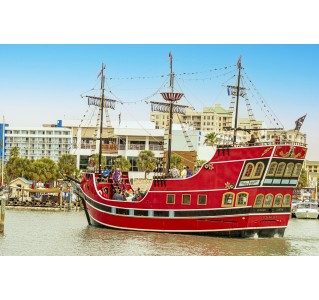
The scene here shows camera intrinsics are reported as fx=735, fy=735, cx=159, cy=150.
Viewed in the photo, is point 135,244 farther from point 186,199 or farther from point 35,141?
point 35,141

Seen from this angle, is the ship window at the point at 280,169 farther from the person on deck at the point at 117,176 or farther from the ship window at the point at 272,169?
the person on deck at the point at 117,176

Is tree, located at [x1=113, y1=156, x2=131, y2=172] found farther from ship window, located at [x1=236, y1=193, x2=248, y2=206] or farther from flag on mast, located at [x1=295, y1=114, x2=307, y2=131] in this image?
flag on mast, located at [x1=295, y1=114, x2=307, y2=131]

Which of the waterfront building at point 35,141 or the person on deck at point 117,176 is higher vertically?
the waterfront building at point 35,141

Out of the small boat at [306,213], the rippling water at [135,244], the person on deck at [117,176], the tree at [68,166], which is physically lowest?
the small boat at [306,213]

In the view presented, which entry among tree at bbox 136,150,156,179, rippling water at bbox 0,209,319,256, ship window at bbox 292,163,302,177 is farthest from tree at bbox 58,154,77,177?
ship window at bbox 292,163,302,177

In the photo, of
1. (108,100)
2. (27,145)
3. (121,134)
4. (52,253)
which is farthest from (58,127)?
(52,253)

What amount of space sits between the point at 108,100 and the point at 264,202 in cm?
1255

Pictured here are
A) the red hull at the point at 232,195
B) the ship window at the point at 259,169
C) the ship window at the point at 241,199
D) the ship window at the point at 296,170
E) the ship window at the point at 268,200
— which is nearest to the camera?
the ship window at the point at 259,169

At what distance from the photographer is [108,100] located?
38.9 meters

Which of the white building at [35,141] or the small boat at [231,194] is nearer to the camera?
the small boat at [231,194]

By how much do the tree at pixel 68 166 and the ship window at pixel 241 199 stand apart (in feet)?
131

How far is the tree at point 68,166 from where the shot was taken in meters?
68.8

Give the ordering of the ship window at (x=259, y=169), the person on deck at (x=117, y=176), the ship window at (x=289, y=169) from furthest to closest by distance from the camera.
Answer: the person on deck at (x=117, y=176), the ship window at (x=289, y=169), the ship window at (x=259, y=169)

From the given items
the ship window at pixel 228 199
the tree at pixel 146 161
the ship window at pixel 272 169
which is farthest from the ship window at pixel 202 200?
the tree at pixel 146 161
